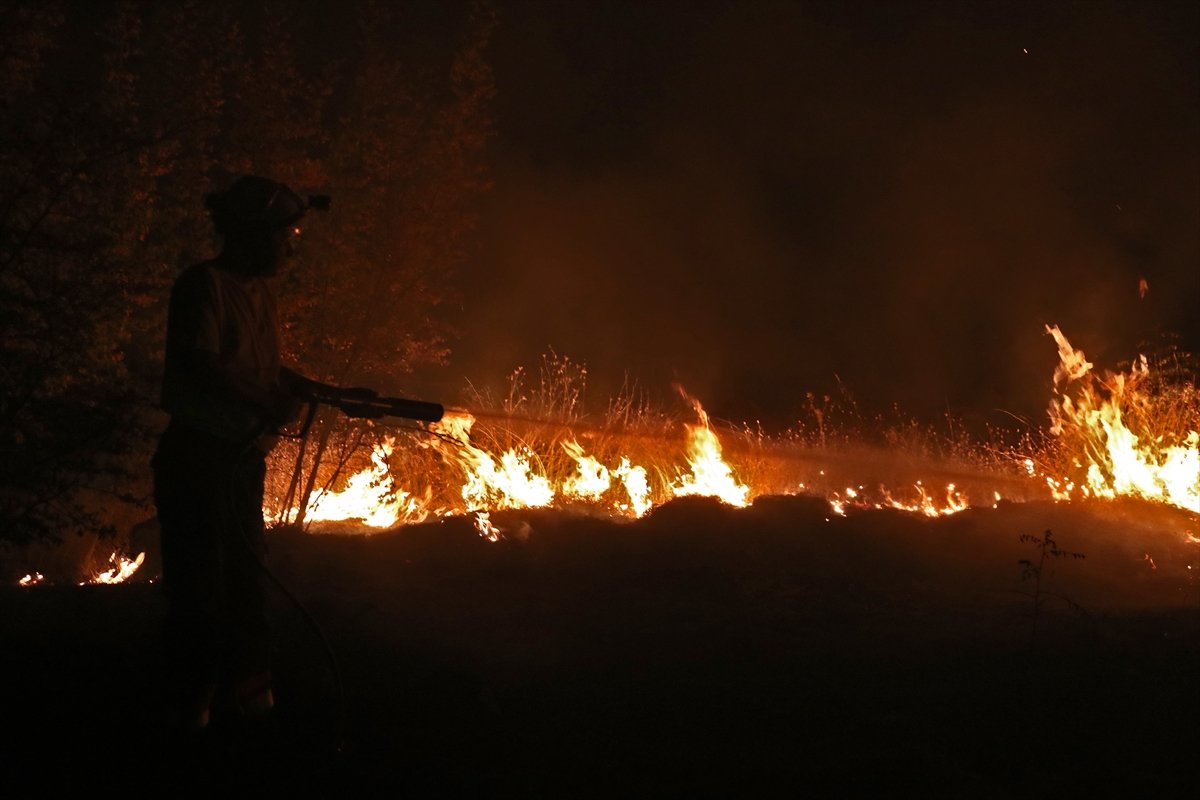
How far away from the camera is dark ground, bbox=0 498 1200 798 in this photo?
3994 millimetres

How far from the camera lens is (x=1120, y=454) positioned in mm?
11516

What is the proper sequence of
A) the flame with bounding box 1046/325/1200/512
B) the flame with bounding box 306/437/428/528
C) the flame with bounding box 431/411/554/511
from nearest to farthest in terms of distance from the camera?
the flame with bounding box 1046/325/1200/512
the flame with bounding box 431/411/554/511
the flame with bounding box 306/437/428/528

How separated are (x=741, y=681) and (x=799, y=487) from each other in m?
9.54

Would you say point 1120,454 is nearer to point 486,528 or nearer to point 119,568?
point 486,528

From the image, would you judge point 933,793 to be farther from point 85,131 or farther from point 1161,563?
point 85,131

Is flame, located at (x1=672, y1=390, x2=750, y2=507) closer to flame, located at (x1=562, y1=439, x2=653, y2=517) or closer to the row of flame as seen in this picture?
→ the row of flame

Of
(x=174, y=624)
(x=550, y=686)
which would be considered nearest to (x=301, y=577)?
(x=550, y=686)

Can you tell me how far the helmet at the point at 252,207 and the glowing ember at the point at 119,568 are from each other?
10.3 m

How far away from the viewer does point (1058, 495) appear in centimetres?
1225

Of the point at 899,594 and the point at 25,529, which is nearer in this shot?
the point at 899,594

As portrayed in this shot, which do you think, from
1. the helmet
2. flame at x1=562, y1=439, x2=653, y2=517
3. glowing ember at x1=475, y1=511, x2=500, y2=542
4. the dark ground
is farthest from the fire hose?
flame at x1=562, y1=439, x2=653, y2=517

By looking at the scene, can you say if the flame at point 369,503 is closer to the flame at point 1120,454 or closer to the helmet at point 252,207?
the flame at point 1120,454

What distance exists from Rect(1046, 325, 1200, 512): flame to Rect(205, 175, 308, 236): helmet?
31.4 ft

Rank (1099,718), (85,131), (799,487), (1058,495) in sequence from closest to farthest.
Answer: (1099,718) < (85,131) < (1058,495) < (799,487)
